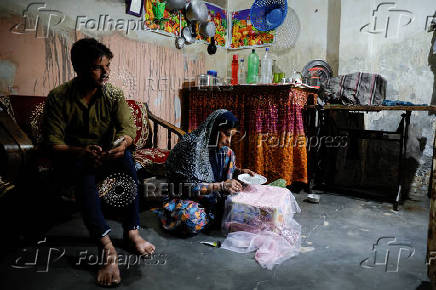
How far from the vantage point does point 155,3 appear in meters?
3.52

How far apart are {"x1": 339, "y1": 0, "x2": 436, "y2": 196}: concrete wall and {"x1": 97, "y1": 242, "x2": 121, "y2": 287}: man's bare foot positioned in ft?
11.0

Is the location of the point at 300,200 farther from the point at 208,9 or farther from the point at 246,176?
the point at 208,9

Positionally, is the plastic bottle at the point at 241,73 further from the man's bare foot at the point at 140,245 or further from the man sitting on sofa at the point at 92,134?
the man's bare foot at the point at 140,245

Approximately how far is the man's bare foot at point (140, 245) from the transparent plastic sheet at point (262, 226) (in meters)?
0.47

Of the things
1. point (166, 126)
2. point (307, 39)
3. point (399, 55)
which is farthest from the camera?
point (307, 39)

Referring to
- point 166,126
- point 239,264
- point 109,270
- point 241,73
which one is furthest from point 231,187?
point 241,73

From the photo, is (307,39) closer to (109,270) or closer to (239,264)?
(239,264)

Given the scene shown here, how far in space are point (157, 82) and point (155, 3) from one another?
927mm

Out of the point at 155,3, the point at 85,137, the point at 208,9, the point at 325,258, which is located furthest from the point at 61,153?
the point at 208,9

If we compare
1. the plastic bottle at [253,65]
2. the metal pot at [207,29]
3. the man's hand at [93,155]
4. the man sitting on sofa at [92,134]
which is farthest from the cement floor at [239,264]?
the metal pot at [207,29]

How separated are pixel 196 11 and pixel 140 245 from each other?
10.3 ft

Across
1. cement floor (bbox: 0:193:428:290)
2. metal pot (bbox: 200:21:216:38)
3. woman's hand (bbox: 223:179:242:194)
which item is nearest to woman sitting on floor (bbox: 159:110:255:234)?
woman's hand (bbox: 223:179:242:194)

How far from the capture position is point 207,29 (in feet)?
13.6

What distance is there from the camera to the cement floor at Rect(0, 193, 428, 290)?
4.97 ft
